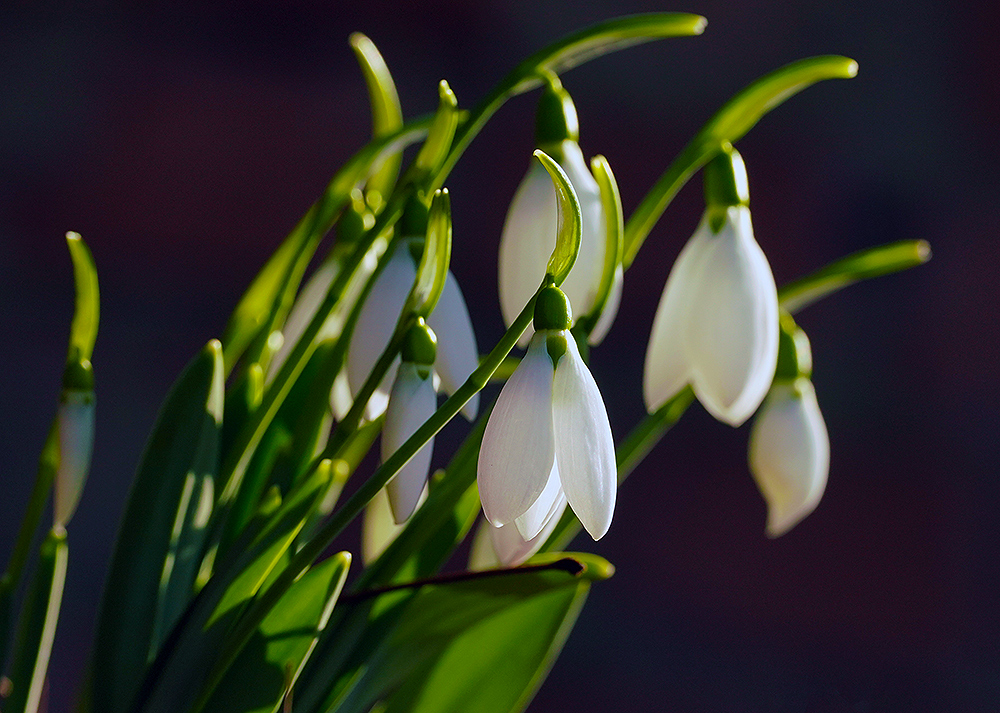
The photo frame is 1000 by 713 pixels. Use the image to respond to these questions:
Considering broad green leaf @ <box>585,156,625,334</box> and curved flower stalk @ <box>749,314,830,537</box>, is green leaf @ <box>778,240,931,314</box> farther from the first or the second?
broad green leaf @ <box>585,156,625,334</box>

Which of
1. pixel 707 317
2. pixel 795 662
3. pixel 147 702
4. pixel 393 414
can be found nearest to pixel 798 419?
pixel 707 317

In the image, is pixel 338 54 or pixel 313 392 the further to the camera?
pixel 338 54

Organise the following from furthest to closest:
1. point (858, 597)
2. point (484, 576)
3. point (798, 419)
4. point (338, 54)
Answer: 1. point (858, 597)
2. point (338, 54)
3. point (798, 419)
4. point (484, 576)

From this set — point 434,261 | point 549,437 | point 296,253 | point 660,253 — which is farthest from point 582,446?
point 660,253

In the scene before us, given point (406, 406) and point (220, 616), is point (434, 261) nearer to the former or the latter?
point (406, 406)

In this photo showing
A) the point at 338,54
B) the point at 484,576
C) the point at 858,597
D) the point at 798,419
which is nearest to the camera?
the point at 484,576

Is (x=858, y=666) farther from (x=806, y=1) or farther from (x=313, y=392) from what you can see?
(x=313, y=392)

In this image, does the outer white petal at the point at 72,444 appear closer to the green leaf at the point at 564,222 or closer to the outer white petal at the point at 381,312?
the outer white petal at the point at 381,312
